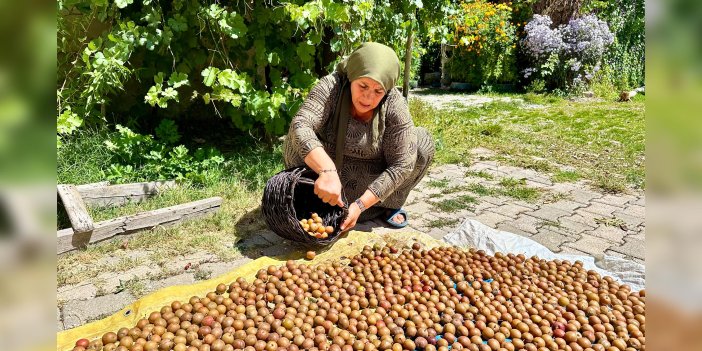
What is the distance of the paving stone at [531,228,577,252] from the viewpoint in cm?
336

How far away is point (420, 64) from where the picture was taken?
1334 cm

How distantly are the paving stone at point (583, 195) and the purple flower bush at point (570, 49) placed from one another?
7.12 meters

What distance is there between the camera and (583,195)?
4406 mm

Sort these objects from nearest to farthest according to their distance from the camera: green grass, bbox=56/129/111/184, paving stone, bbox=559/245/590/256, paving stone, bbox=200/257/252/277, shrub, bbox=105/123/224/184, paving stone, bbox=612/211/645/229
Answer: paving stone, bbox=200/257/252/277 < paving stone, bbox=559/245/590/256 < paving stone, bbox=612/211/645/229 < green grass, bbox=56/129/111/184 < shrub, bbox=105/123/224/184

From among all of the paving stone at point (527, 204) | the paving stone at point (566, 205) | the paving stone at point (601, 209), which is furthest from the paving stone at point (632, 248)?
the paving stone at point (527, 204)

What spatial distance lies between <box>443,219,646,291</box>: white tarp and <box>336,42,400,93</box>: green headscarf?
116 centimetres

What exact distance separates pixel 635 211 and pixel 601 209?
27 cm

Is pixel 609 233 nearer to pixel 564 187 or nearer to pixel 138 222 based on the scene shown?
pixel 564 187

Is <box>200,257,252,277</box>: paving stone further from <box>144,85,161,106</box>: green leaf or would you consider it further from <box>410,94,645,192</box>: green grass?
<box>410,94,645,192</box>: green grass

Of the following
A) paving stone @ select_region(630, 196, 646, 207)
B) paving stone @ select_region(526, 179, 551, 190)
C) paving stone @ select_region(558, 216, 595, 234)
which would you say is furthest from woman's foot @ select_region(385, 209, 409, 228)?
paving stone @ select_region(630, 196, 646, 207)

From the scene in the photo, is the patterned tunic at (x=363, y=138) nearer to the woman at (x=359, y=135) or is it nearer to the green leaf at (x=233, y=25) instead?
the woman at (x=359, y=135)

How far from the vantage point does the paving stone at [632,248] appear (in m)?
3.22

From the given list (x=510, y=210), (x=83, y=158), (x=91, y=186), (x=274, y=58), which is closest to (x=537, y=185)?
(x=510, y=210)
